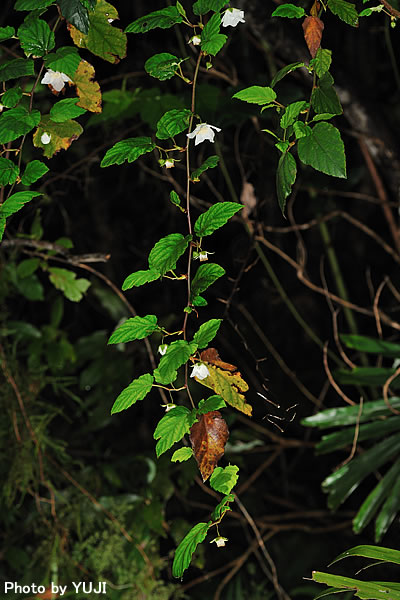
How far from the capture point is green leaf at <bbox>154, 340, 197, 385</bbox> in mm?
532

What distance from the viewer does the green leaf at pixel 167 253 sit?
1.82 ft

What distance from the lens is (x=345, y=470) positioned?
1182mm

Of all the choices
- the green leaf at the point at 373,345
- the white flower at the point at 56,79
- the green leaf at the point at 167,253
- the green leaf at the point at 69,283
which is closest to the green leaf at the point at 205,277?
the green leaf at the point at 167,253

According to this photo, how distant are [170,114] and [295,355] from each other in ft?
4.43

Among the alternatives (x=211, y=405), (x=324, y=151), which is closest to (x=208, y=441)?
(x=211, y=405)

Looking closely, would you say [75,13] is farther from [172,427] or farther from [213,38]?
[172,427]

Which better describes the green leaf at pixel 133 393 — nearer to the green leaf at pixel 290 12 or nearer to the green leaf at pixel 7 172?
the green leaf at pixel 7 172

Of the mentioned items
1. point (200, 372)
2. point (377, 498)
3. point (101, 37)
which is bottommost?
point (377, 498)

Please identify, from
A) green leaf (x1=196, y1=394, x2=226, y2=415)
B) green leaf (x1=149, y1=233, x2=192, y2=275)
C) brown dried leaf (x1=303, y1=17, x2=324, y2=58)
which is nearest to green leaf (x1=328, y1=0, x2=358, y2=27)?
brown dried leaf (x1=303, y1=17, x2=324, y2=58)

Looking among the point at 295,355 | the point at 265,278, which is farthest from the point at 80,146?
the point at 295,355

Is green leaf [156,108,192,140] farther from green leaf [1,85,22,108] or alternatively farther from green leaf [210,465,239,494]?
green leaf [210,465,239,494]

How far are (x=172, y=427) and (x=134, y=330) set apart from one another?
9cm

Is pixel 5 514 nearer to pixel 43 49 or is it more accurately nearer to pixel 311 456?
pixel 311 456

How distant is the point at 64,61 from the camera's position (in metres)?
0.58
